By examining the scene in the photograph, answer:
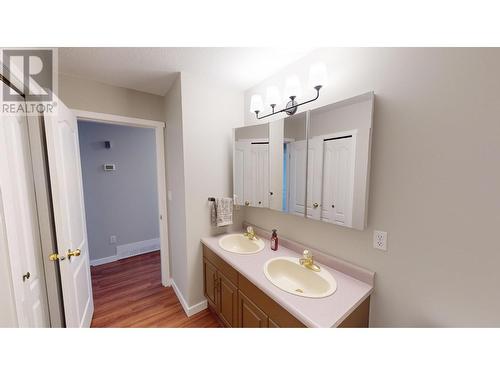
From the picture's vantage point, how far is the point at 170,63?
4.75 ft

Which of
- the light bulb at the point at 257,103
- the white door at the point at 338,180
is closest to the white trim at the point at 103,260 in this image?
the light bulb at the point at 257,103

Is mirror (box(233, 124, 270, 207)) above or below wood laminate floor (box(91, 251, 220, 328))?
above

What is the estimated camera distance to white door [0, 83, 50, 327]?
828 millimetres

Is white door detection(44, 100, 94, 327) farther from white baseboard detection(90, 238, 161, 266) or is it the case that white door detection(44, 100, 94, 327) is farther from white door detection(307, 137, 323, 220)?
white door detection(307, 137, 323, 220)

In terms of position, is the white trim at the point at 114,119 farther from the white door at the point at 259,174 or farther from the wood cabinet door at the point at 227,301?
the wood cabinet door at the point at 227,301

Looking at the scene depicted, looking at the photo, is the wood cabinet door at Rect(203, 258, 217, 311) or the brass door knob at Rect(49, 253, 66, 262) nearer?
the brass door knob at Rect(49, 253, 66, 262)

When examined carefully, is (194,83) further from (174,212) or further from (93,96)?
(174,212)

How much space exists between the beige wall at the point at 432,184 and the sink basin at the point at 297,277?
0.24 metres

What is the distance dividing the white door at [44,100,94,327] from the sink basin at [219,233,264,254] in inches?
41.7

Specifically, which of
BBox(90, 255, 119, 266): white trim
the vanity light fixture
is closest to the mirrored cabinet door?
the vanity light fixture

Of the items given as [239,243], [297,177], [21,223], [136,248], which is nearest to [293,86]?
[297,177]

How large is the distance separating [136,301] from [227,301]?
1.22 m

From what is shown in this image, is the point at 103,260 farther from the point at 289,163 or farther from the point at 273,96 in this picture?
the point at 273,96
